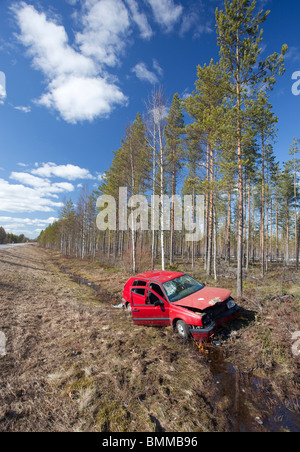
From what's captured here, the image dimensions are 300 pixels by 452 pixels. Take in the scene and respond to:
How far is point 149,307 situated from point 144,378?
265 centimetres

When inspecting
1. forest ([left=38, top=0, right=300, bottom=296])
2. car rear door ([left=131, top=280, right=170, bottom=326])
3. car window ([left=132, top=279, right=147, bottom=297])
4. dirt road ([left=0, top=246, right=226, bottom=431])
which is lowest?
dirt road ([left=0, top=246, right=226, bottom=431])

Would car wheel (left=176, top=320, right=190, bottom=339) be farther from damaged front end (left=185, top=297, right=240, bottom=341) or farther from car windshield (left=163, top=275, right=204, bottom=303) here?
car windshield (left=163, top=275, right=204, bottom=303)

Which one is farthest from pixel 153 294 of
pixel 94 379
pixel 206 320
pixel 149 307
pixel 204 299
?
pixel 94 379

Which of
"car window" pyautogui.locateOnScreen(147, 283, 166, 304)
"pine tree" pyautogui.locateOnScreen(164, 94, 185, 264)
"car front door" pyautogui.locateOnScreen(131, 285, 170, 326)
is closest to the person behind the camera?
"car front door" pyautogui.locateOnScreen(131, 285, 170, 326)

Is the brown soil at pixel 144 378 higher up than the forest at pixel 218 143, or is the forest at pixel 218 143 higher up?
the forest at pixel 218 143

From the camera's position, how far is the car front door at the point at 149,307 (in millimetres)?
6227

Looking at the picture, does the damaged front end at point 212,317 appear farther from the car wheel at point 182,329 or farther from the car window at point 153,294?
the car window at point 153,294

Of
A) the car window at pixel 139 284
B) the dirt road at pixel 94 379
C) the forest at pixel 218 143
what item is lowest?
the dirt road at pixel 94 379

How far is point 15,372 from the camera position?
13.3ft

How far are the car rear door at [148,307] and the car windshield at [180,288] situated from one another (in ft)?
0.98

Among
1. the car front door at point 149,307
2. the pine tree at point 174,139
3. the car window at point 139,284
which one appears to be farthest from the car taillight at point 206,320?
the pine tree at point 174,139

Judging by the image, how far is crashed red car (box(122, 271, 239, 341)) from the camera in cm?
527

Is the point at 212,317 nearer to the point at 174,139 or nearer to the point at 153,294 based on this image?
the point at 153,294

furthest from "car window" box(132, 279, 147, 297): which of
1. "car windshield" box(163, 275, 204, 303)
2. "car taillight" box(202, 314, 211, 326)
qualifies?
"car taillight" box(202, 314, 211, 326)
